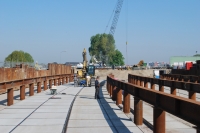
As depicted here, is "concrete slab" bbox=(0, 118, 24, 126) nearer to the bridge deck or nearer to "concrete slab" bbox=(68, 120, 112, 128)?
the bridge deck

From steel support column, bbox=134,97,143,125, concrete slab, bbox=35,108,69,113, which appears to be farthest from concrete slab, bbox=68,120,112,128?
concrete slab, bbox=35,108,69,113

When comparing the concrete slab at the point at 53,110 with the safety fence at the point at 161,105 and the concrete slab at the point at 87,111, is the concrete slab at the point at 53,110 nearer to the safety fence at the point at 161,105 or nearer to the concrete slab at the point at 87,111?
the concrete slab at the point at 87,111

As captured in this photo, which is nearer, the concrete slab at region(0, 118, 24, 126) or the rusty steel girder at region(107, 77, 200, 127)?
the rusty steel girder at region(107, 77, 200, 127)

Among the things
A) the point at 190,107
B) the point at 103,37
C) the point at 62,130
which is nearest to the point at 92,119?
the point at 62,130

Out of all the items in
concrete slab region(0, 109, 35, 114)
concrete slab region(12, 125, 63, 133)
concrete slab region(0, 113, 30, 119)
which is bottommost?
concrete slab region(12, 125, 63, 133)

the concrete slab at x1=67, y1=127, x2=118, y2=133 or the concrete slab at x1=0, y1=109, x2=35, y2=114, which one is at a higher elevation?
the concrete slab at x1=0, y1=109, x2=35, y2=114

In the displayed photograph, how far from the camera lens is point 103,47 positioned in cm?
16600

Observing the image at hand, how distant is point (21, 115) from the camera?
43.4ft

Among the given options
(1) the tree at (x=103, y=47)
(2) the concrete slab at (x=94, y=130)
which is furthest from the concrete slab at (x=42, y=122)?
(1) the tree at (x=103, y=47)

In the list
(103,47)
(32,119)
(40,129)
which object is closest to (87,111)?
(32,119)

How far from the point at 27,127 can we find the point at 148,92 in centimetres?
395

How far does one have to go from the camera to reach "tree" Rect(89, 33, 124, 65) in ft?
541

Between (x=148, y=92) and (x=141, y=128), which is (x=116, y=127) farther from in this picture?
(x=148, y=92)

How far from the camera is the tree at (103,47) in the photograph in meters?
165
